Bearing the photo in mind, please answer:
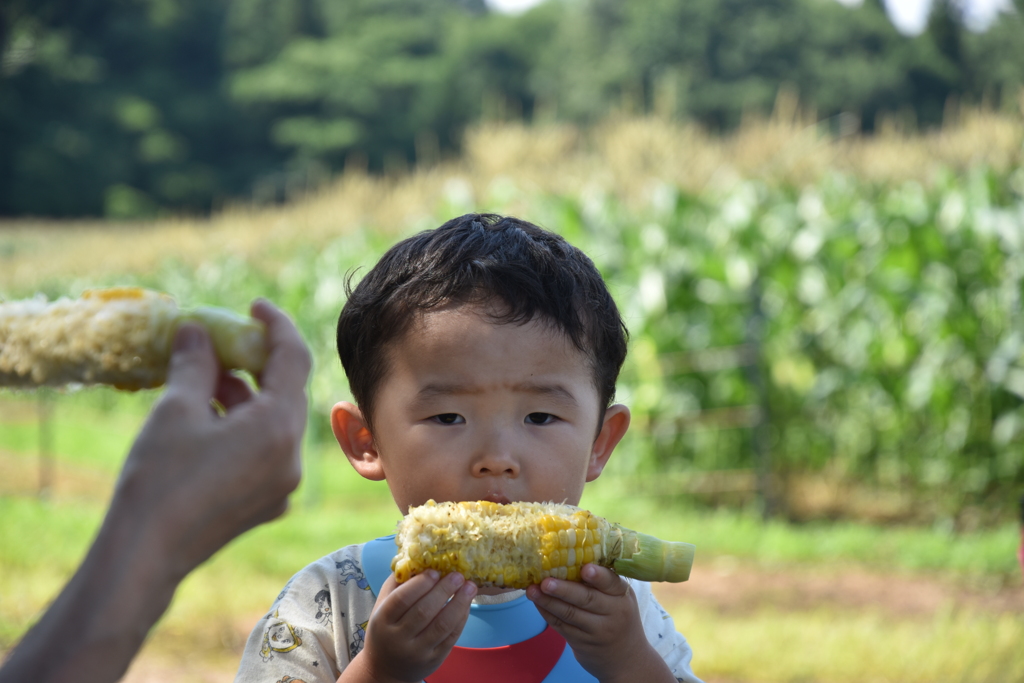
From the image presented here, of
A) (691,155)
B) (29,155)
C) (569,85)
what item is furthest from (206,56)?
(691,155)

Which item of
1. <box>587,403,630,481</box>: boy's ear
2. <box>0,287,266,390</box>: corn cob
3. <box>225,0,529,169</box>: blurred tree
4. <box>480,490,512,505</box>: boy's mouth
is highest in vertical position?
<box>225,0,529,169</box>: blurred tree

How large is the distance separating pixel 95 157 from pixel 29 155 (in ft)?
10.3

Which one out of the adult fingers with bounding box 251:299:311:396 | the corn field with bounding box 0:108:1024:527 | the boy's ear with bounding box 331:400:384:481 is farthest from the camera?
the corn field with bounding box 0:108:1024:527

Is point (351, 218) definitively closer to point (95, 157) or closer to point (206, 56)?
point (95, 157)

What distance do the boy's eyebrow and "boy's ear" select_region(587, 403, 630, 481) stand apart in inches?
9.6

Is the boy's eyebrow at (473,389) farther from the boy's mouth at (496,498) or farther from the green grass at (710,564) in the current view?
the green grass at (710,564)

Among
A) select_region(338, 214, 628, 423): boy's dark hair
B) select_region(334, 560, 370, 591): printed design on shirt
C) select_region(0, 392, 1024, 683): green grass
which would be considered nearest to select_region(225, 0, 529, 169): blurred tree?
select_region(0, 392, 1024, 683): green grass

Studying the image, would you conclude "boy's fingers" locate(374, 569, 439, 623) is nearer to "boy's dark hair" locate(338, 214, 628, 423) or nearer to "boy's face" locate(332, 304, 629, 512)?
"boy's face" locate(332, 304, 629, 512)

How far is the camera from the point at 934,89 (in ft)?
107

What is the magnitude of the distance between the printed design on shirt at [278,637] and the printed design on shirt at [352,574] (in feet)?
0.39

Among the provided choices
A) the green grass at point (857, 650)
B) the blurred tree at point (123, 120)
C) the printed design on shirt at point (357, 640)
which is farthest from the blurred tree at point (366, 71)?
the printed design on shirt at point (357, 640)

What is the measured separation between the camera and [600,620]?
130cm

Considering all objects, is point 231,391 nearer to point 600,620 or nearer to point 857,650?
point 600,620

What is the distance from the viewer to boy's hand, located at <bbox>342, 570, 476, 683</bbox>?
47.4 inches
